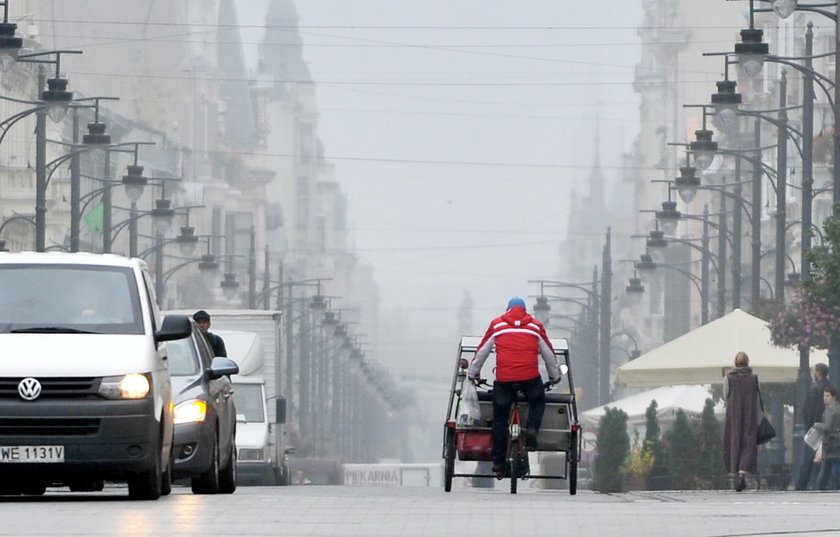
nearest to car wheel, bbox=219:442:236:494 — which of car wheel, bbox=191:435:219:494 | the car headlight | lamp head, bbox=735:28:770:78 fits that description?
car wheel, bbox=191:435:219:494

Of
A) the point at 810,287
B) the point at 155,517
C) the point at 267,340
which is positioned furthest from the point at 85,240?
the point at 155,517

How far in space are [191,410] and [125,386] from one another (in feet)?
11.9

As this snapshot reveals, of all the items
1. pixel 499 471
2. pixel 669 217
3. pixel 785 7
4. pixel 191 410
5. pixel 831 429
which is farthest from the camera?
pixel 669 217

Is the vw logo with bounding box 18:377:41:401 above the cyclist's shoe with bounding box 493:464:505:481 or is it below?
above

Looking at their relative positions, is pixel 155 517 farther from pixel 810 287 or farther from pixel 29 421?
pixel 810 287

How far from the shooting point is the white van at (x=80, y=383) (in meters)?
16.5

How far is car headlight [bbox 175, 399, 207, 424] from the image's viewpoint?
795 inches

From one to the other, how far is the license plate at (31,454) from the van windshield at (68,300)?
2.74 feet

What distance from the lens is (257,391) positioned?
119 ft

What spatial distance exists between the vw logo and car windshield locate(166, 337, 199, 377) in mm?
4693

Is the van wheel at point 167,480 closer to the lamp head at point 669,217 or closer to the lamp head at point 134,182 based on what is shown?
the lamp head at point 134,182

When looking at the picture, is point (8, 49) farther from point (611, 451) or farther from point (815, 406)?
point (815, 406)

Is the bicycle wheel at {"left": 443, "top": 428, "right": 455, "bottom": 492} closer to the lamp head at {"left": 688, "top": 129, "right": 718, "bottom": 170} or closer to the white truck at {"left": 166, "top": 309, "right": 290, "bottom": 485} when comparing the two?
the white truck at {"left": 166, "top": 309, "right": 290, "bottom": 485}

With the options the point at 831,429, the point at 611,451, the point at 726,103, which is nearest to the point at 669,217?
the point at 611,451
